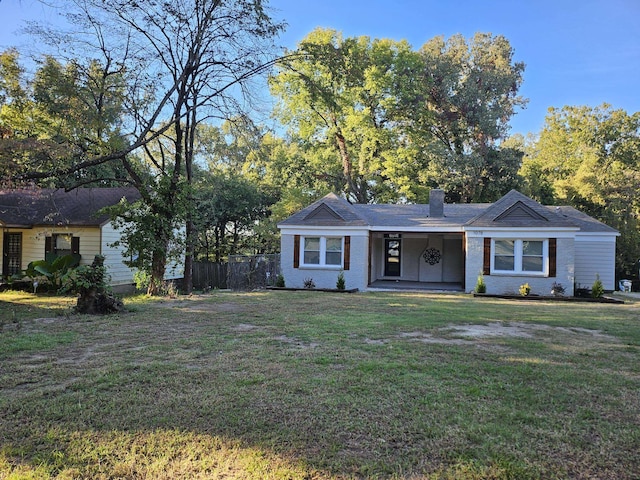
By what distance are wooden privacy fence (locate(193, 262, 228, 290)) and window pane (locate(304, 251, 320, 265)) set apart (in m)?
3.64

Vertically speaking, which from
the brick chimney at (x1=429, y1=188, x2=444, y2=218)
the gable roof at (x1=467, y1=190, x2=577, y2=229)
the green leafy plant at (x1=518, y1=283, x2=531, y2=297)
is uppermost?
the brick chimney at (x1=429, y1=188, x2=444, y2=218)

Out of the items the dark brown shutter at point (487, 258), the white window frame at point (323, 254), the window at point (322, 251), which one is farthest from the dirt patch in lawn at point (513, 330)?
the window at point (322, 251)

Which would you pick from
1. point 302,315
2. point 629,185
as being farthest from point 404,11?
point 629,185

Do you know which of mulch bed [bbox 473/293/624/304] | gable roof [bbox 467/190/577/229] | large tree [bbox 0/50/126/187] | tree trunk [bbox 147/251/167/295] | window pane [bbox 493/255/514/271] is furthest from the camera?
window pane [bbox 493/255/514/271]

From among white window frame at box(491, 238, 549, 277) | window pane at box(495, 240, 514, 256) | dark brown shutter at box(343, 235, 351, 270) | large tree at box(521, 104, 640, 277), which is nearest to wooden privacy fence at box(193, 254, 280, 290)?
dark brown shutter at box(343, 235, 351, 270)

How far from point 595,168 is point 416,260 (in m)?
15.4

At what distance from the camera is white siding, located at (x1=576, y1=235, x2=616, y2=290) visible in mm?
17203

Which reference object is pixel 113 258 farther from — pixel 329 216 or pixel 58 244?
pixel 329 216

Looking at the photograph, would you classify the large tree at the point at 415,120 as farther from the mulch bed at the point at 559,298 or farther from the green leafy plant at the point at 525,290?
the mulch bed at the point at 559,298

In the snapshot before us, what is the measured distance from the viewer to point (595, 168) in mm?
26562

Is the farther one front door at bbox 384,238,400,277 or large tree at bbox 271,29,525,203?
large tree at bbox 271,29,525,203

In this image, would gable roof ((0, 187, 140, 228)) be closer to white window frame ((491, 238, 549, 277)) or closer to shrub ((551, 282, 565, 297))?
white window frame ((491, 238, 549, 277))

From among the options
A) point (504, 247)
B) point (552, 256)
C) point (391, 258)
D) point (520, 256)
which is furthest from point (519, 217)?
point (391, 258)

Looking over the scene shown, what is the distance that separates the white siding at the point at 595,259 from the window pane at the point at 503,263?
389 cm
